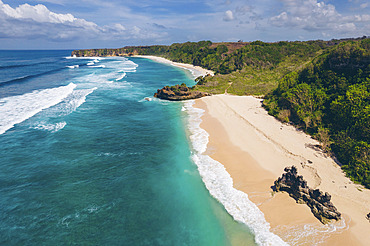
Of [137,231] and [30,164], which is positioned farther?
[30,164]

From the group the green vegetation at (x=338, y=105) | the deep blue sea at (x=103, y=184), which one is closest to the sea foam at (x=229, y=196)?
the deep blue sea at (x=103, y=184)

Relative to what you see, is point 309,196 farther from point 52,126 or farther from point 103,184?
point 52,126

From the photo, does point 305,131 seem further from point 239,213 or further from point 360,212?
point 239,213

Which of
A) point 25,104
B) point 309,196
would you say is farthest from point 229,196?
point 25,104

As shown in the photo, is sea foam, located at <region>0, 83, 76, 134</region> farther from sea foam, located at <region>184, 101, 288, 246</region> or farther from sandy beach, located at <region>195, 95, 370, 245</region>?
sandy beach, located at <region>195, 95, 370, 245</region>

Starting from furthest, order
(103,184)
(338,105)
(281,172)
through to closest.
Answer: (338,105)
(281,172)
(103,184)

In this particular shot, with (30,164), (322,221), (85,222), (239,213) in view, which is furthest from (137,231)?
(30,164)
